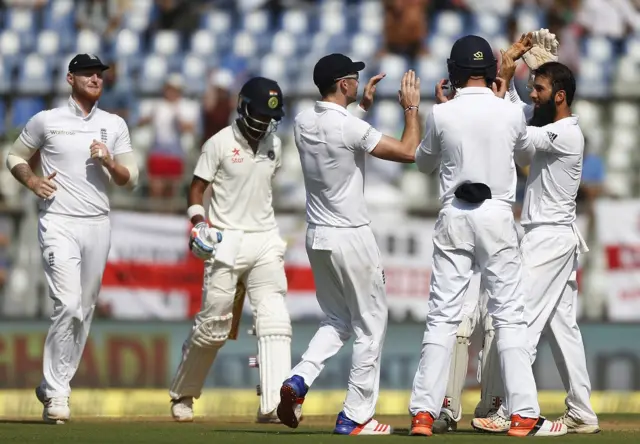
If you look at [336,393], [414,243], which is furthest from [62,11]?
[336,393]

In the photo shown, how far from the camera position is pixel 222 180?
→ 29.3 feet

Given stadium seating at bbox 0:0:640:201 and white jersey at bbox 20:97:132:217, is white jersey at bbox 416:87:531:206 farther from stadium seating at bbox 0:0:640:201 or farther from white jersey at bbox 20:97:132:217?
stadium seating at bbox 0:0:640:201

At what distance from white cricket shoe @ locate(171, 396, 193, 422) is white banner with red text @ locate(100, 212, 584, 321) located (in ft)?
13.2

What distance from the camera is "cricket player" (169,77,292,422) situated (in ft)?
28.7

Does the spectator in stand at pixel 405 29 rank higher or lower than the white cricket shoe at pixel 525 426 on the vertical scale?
higher

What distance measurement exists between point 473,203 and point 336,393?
5.20 metres

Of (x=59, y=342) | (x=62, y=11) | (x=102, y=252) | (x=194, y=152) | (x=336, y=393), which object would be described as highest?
(x=62, y=11)

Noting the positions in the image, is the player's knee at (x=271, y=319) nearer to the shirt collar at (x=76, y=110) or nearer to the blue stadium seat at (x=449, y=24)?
the shirt collar at (x=76, y=110)

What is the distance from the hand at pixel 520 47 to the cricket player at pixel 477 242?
54cm

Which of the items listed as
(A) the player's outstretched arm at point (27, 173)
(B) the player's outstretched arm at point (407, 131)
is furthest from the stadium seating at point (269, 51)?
(B) the player's outstretched arm at point (407, 131)

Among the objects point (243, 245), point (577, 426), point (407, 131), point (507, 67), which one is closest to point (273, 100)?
point (243, 245)

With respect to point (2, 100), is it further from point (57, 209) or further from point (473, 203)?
point (473, 203)

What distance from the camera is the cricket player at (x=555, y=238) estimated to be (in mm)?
7672

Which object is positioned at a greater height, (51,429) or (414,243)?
(414,243)
